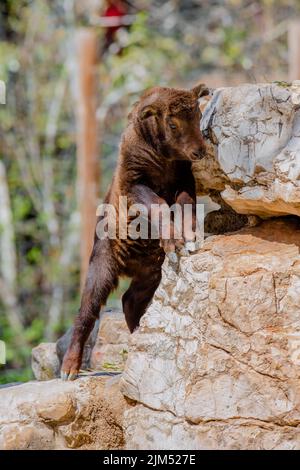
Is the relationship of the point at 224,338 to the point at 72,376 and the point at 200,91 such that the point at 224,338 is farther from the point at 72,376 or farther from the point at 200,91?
the point at 200,91

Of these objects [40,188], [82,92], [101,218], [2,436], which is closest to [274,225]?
[101,218]

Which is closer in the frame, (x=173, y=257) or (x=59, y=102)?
(x=173, y=257)

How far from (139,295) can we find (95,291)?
1.10 feet

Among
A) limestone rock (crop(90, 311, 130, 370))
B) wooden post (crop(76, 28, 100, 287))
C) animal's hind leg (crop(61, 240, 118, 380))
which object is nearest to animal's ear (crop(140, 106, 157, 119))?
animal's hind leg (crop(61, 240, 118, 380))

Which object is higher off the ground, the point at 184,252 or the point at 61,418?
the point at 184,252

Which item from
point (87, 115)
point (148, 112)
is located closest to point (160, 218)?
point (148, 112)

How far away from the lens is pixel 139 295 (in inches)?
240

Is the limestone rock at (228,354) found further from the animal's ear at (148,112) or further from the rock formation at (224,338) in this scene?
the animal's ear at (148,112)

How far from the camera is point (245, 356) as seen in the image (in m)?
4.62

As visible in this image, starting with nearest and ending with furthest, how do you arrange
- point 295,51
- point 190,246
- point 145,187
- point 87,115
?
point 190,246, point 145,187, point 87,115, point 295,51

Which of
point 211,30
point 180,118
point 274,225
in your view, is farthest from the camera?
point 211,30

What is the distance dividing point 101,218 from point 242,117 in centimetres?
161

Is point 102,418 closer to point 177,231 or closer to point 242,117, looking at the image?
point 177,231

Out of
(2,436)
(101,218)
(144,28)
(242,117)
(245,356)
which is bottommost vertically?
(2,436)
